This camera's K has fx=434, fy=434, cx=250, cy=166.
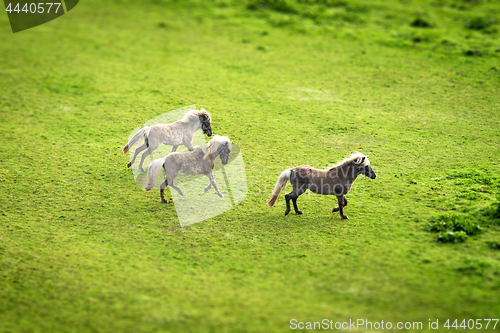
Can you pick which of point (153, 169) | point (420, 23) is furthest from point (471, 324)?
point (420, 23)

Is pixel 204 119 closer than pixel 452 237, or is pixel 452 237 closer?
pixel 452 237

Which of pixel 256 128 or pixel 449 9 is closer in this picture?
pixel 256 128

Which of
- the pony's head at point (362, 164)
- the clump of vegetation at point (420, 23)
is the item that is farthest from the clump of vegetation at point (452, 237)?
the clump of vegetation at point (420, 23)

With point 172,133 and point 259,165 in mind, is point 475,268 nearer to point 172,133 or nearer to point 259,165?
point 259,165

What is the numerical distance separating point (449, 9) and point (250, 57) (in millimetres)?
8164

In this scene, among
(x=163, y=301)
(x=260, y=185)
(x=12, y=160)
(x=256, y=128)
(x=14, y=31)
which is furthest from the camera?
(x=14, y=31)

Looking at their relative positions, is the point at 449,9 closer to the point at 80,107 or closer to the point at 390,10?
the point at 390,10

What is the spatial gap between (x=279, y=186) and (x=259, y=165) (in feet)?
4.96

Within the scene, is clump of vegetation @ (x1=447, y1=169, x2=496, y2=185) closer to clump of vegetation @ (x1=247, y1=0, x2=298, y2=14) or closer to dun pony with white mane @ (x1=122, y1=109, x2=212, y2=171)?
dun pony with white mane @ (x1=122, y1=109, x2=212, y2=171)

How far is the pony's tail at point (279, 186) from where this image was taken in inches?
269

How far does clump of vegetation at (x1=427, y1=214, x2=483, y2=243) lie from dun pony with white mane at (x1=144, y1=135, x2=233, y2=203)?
352cm

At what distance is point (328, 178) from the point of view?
22.6ft

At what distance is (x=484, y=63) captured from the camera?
1212 centimetres

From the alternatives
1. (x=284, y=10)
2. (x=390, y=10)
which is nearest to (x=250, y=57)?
(x=284, y=10)
